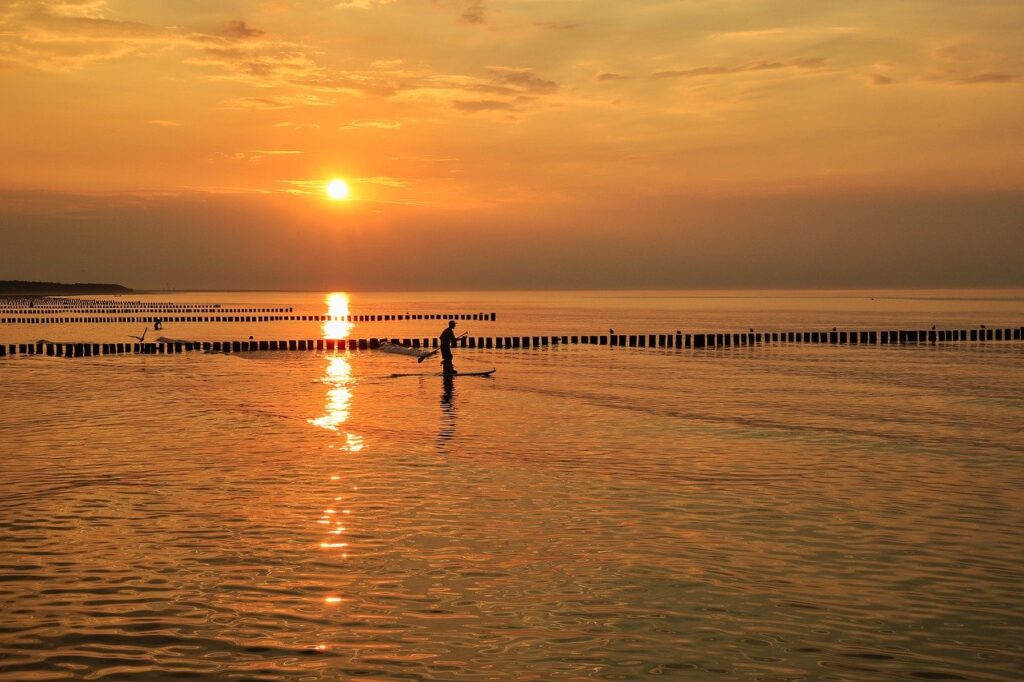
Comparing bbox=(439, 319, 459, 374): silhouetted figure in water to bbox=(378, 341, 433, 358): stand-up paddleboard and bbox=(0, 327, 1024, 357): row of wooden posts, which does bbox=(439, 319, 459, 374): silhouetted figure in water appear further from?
bbox=(378, 341, 433, 358): stand-up paddleboard

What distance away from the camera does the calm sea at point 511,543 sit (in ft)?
32.9

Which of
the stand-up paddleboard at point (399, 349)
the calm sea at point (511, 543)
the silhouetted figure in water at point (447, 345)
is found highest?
the silhouetted figure in water at point (447, 345)

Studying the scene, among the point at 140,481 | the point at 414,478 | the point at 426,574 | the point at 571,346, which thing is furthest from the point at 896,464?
the point at 571,346

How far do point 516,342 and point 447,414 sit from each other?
1602 inches

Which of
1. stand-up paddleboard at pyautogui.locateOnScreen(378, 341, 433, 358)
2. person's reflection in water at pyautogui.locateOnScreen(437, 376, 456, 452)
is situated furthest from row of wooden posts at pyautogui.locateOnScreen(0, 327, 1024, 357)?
person's reflection in water at pyautogui.locateOnScreen(437, 376, 456, 452)

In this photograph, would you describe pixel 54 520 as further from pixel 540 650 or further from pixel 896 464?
pixel 896 464

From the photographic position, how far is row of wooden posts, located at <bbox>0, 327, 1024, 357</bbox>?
65938mm

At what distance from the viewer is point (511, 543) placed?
14570 millimetres

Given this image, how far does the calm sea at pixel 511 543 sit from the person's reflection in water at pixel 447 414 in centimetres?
20

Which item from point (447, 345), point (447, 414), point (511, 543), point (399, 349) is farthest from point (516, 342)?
point (511, 543)

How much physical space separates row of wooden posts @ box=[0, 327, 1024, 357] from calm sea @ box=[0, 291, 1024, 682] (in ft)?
102

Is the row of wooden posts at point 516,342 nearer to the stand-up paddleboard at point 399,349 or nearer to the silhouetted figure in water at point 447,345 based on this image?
the stand-up paddleboard at point 399,349

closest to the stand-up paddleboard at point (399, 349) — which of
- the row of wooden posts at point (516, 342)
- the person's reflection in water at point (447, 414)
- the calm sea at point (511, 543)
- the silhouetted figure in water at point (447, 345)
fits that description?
the row of wooden posts at point (516, 342)

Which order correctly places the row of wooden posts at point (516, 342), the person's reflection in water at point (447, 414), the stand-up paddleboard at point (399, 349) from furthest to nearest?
the row of wooden posts at point (516, 342) → the stand-up paddleboard at point (399, 349) → the person's reflection in water at point (447, 414)
